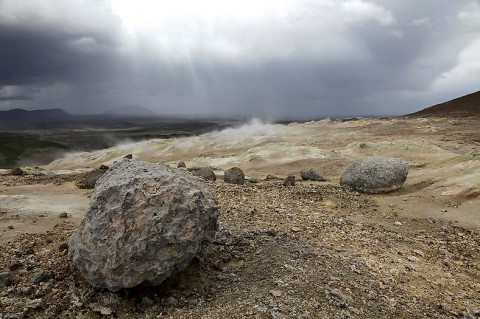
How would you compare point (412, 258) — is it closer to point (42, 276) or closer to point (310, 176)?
point (42, 276)

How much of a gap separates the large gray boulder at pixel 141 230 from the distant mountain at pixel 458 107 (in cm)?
6362

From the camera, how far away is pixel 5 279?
8500 millimetres

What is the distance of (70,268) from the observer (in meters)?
8.98

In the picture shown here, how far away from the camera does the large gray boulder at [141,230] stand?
298 inches

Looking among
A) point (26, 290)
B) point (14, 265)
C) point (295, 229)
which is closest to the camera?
point (26, 290)

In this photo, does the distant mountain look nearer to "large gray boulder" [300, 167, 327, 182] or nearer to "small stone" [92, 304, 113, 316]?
"large gray boulder" [300, 167, 327, 182]

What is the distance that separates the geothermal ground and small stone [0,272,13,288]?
11 cm

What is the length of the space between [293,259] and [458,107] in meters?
69.2

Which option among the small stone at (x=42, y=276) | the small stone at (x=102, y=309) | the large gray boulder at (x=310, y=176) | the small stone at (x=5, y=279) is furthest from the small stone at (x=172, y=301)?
the large gray boulder at (x=310, y=176)

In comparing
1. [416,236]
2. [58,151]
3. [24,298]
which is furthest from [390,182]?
[58,151]

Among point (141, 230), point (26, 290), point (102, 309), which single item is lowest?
point (102, 309)

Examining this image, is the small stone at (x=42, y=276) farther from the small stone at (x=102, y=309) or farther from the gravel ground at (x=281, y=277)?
the small stone at (x=102, y=309)

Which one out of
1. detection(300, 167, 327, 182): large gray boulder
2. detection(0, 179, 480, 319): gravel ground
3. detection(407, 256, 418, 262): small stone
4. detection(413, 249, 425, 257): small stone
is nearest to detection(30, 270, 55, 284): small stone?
detection(0, 179, 480, 319): gravel ground

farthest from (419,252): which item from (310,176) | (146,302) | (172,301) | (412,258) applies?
(310,176)
